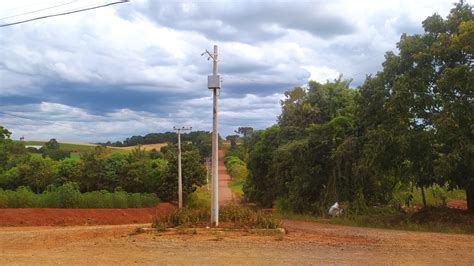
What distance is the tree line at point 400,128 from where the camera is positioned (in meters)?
18.2

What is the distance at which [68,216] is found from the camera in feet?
94.7

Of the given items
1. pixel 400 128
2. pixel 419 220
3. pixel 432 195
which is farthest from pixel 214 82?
pixel 432 195

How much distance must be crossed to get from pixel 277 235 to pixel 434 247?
4.32 metres

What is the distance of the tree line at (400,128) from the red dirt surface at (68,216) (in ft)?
32.2

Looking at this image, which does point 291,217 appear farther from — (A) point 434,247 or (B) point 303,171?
(A) point 434,247

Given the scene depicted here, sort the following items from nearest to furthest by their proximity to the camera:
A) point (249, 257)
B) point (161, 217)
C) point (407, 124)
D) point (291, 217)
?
point (249, 257) → point (161, 217) → point (407, 124) → point (291, 217)

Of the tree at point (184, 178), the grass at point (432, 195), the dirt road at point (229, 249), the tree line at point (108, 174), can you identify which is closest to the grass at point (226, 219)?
the dirt road at point (229, 249)

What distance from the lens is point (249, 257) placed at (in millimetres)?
10586

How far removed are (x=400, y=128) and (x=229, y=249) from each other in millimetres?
11426

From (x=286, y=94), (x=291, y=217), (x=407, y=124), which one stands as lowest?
(x=291, y=217)

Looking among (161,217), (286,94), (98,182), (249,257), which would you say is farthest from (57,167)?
(249,257)

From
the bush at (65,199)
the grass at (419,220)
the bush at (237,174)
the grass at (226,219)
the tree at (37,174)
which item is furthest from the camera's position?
the bush at (237,174)

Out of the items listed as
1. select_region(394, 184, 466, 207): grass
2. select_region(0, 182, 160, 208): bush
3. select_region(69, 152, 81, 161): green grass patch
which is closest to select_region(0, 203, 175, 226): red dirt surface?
select_region(0, 182, 160, 208): bush

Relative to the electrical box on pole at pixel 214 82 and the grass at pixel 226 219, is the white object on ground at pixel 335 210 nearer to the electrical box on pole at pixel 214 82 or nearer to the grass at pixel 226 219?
the grass at pixel 226 219
